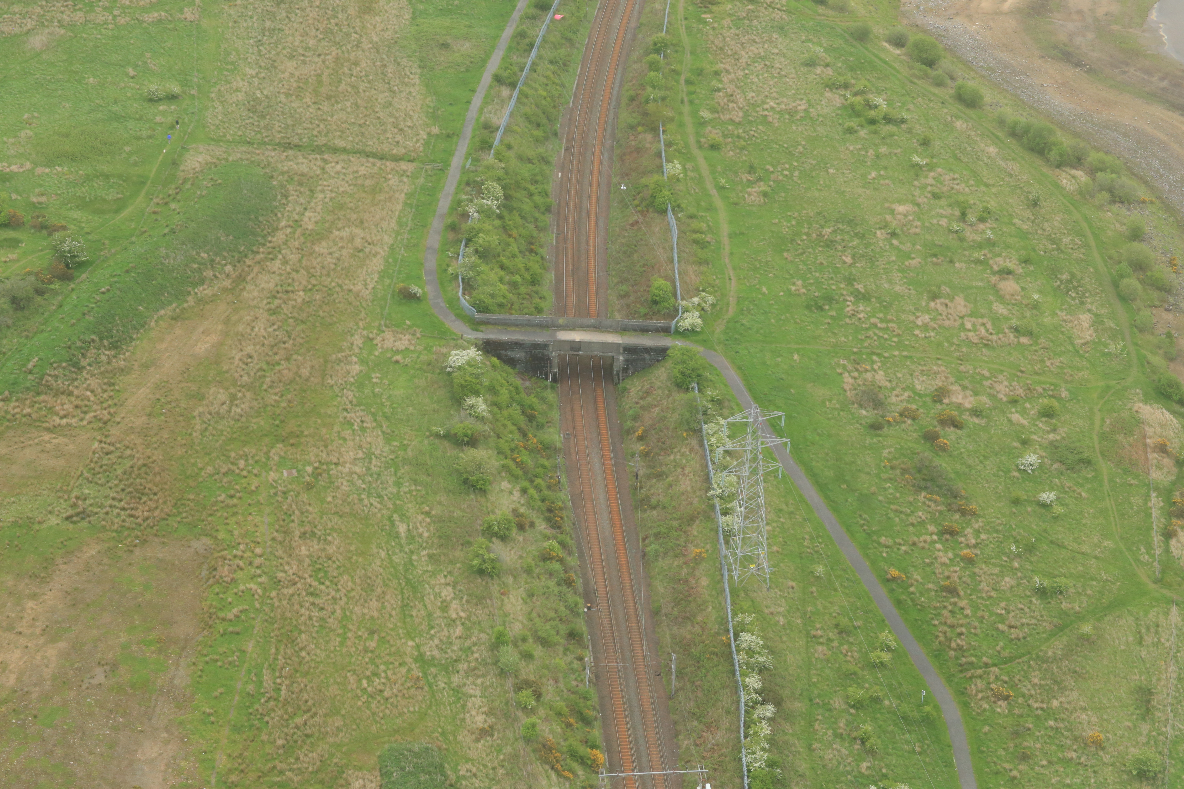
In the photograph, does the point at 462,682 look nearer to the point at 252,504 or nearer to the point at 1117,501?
the point at 252,504

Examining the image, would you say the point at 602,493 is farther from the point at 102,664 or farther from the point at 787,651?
the point at 102,664

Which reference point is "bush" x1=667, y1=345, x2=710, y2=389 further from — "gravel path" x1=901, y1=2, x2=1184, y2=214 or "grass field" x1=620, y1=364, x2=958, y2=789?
"gravel path" x1=901, y1=2, x2=1184, y2=214

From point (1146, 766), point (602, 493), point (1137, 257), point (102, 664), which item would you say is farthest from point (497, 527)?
point (1137, 257)

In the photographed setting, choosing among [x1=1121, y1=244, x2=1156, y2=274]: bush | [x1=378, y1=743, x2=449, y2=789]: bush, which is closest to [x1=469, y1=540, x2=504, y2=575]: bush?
[x1=378, y1=743, x2=449, y2=789]: bush

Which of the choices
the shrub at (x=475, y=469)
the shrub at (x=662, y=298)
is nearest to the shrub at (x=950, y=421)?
the shrub at (x=662, y=298)

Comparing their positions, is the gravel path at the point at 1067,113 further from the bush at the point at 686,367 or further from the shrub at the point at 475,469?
the shrub at the point at 475,469

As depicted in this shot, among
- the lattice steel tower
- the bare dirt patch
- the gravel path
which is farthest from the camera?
the gravel path
